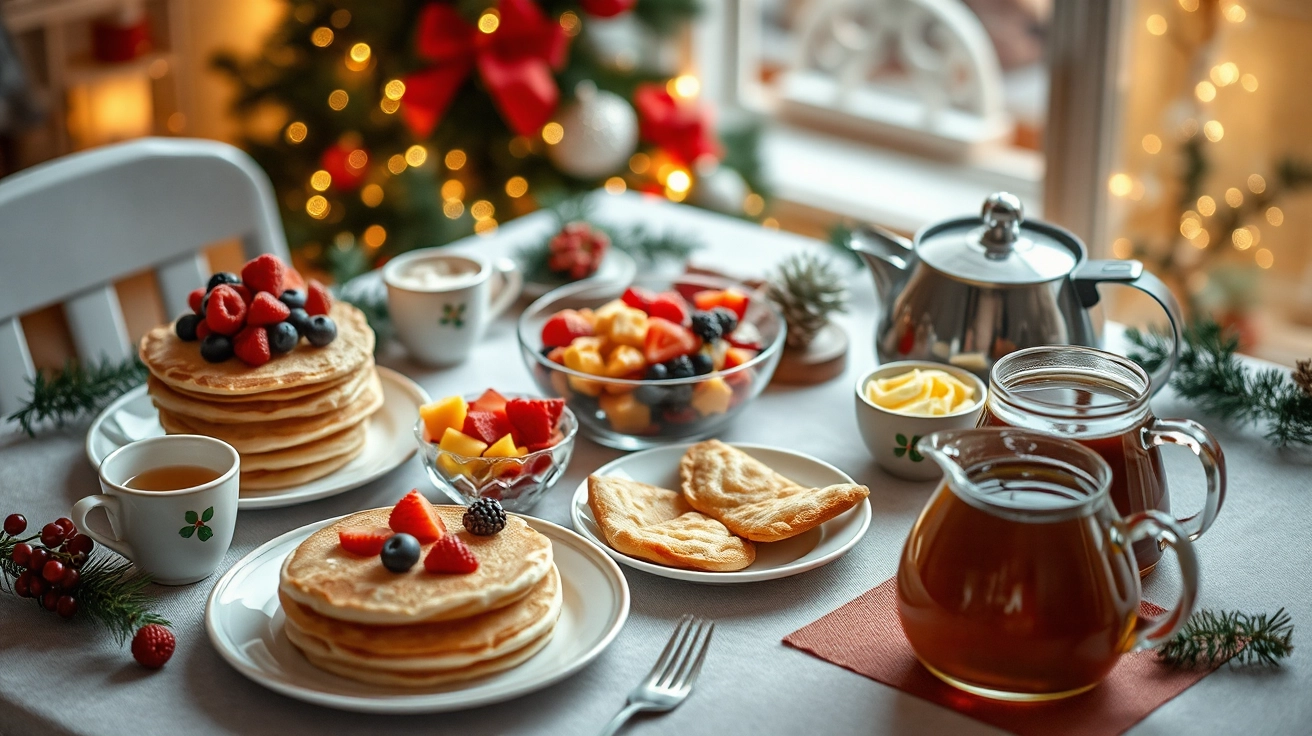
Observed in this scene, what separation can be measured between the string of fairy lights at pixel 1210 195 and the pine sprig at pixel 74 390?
2.31 meters

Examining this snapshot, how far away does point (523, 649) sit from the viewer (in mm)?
1028

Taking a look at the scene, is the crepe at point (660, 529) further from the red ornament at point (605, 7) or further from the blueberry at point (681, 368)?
the red ornament at point (605, 7)

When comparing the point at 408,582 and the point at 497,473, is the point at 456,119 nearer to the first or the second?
the point at 497,473

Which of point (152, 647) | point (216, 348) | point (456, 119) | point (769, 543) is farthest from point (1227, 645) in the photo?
point (456, 119)

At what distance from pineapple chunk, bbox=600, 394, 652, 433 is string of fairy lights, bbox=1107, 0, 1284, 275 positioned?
6.50ft

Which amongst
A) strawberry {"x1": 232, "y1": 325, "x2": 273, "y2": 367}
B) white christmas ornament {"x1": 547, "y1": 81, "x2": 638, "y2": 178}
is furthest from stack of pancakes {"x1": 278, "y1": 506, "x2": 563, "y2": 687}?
white christmas ornament {"x1": 547, "y1": 81, "x2": 638, "y2": 178}

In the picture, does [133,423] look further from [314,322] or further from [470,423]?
[470,423]

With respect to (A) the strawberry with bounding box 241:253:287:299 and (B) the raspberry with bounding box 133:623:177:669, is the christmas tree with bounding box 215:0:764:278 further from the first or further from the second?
(B) the raspberry with bounding box 133:623:177:669

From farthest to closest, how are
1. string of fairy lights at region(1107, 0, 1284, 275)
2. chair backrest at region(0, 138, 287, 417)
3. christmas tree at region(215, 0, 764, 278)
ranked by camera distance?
christmas tree at region(215, 0, 764, 278) → string of fairy lights at region(1107, 0, 1284, 275) → chair backrest at region(0, 138, 287, 417)

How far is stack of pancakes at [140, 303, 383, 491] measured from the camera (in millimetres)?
1298

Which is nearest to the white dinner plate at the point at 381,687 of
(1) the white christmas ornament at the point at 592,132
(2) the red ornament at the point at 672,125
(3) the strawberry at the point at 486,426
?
(3) the strawberry at the point at 486,426

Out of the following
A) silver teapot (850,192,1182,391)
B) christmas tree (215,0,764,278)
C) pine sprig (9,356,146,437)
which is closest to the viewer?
silver teapot (850,192,1182,391)

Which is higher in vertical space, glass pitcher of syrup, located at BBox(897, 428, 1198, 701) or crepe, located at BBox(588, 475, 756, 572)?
glass pitcher of syrup, located at BBox(897, 428, 1198, 701)

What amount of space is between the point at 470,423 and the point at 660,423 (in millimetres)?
238
